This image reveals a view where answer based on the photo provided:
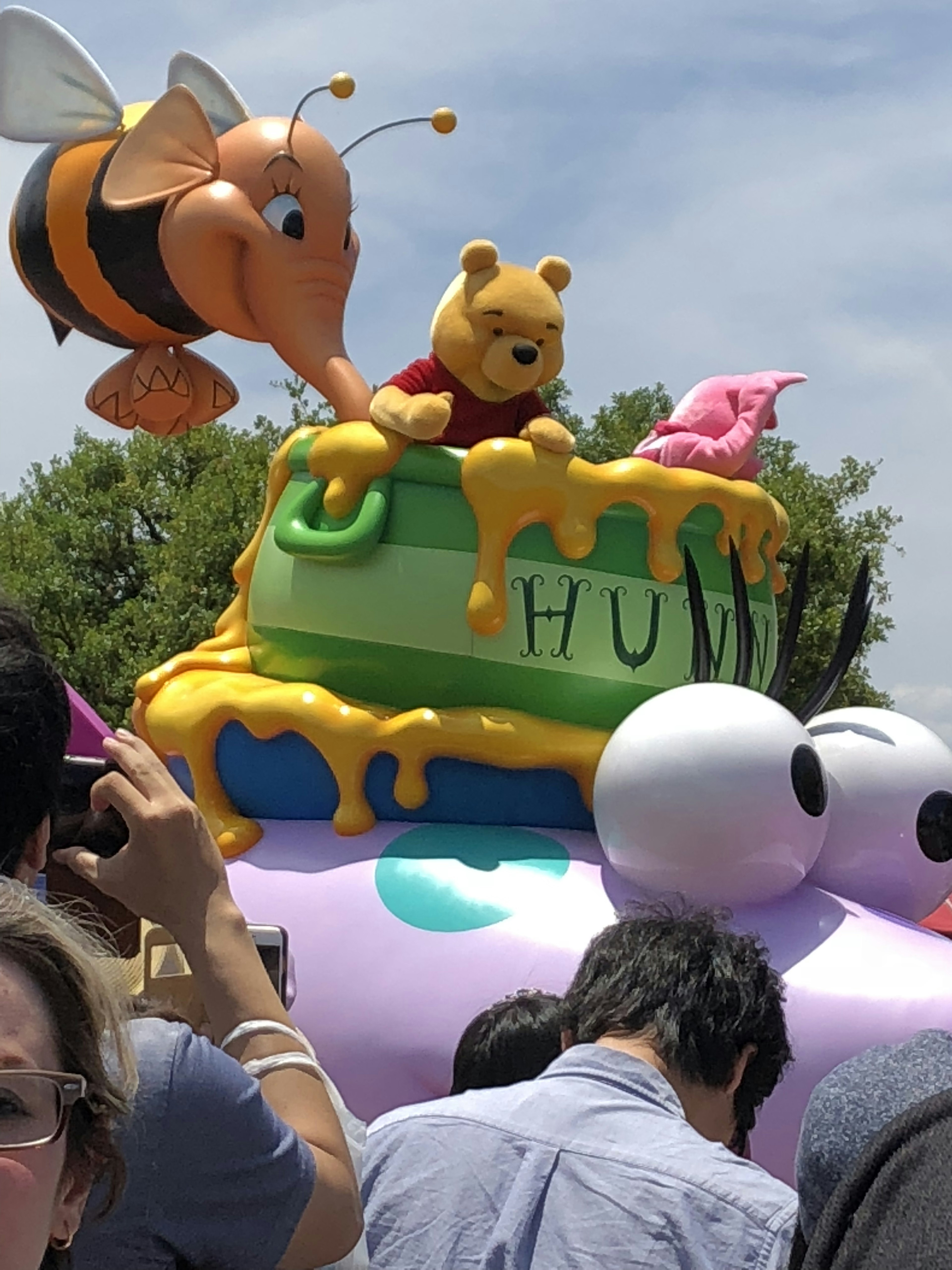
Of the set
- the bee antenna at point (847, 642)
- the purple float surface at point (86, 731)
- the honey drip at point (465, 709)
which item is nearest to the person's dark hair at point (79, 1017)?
the purple float surface at point (86, 731)

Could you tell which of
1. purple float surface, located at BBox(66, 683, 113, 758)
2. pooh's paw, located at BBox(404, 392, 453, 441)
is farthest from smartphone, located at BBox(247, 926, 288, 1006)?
pooh's paw, located at BBox(404, 392, 453, 441)

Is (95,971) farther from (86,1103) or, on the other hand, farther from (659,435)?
(659,435)

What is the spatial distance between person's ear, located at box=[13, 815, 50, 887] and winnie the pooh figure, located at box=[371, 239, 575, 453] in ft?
15.7

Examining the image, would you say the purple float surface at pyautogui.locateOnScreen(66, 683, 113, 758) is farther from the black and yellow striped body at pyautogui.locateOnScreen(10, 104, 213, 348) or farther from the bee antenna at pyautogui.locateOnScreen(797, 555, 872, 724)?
the bee antenna at pyautogui.locateOnScreen(797, 555, 872, 724)

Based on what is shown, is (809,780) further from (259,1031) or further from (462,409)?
(259,1031)

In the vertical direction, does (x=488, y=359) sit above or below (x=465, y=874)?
above

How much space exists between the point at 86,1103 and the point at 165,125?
604 centimetres

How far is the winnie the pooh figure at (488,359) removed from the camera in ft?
20.5

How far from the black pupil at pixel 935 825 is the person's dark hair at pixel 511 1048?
11.0ft

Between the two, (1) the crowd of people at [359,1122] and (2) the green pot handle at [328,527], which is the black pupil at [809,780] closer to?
(2) the green pot handle at [328,527]

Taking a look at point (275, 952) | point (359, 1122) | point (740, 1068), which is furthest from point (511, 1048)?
point (359, 1122)

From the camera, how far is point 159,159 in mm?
6578

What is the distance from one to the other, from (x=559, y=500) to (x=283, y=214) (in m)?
1.73

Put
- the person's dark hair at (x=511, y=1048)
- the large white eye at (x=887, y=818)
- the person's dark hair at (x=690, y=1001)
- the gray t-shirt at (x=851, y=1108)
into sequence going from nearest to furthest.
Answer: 1. the gray t-shirt at (x=851, y=1108)
2. the person's dark hair at (x=690, y=1001)
3. the person's dark hair at (x=511, y=1048)
4. the large white eye at (x=887, y=818)
